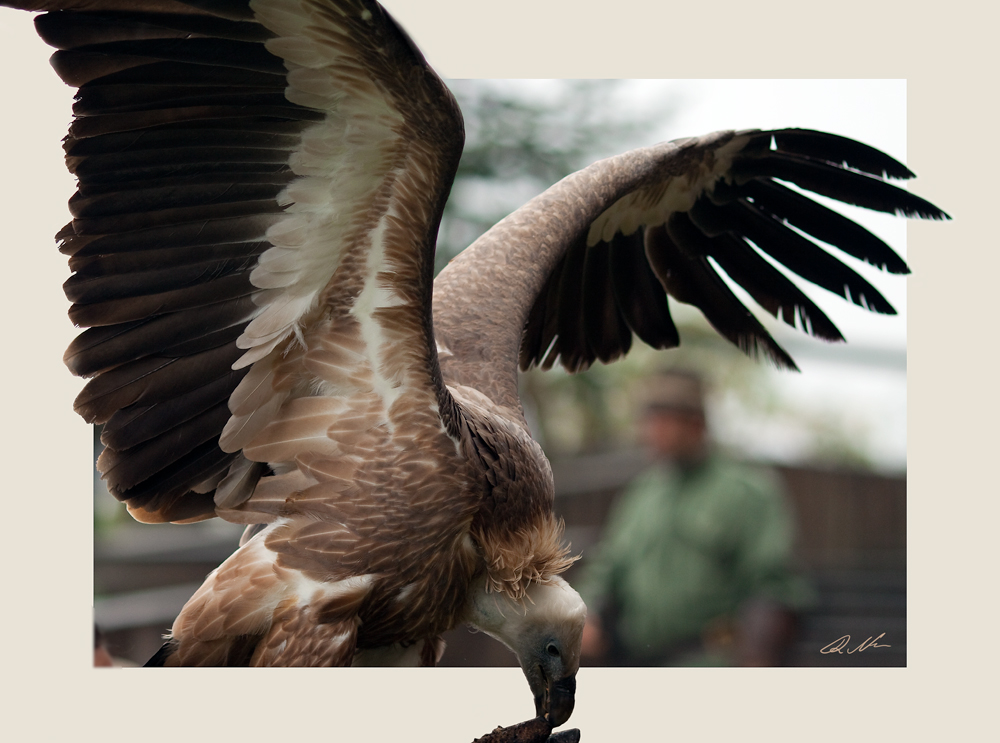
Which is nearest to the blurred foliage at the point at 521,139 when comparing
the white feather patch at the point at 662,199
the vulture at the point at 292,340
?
→ the white feather patch at the point at 662,199

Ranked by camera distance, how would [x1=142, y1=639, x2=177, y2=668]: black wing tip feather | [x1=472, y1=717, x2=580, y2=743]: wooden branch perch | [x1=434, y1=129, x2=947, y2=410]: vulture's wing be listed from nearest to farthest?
[x1=142, y1=639, x2=177, y2=668]: black wing tip feather → [x1=472, y1=717, x2=580, y2=743]: wooden branch perch → [x1=434, y1=129, x2=947, y2=410]: vulture's wing

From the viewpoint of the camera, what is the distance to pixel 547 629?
2225 millimetres

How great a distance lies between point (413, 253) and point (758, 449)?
3.85m

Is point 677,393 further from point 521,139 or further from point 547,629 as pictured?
point 547,629

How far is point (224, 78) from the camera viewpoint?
184 centimetres

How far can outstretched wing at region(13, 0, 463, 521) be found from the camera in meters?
1.78

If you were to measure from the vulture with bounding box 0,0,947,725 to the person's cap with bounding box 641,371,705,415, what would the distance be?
1.71 metres

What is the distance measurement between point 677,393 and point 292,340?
7.51ft

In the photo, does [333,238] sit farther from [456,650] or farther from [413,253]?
[456,650]

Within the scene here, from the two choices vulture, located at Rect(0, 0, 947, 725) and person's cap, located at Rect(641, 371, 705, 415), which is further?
person's cap, located at Rect(641, 371, 705, 415)

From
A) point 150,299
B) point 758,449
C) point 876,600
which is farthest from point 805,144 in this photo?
point 758,449
